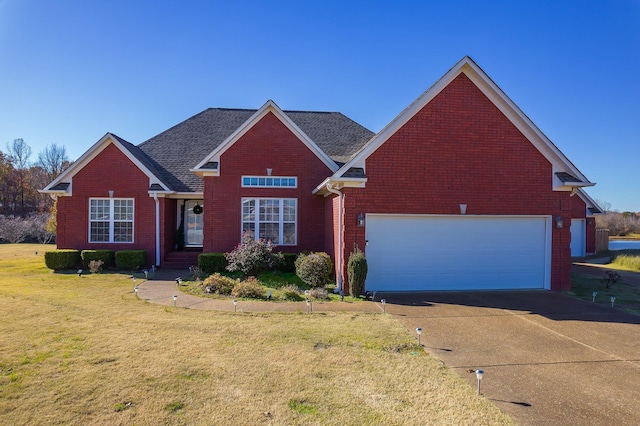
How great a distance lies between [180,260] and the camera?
1606 centimetres

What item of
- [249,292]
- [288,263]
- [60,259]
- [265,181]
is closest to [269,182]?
[265,181]

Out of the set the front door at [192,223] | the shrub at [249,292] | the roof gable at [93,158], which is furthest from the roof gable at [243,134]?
the shrub at [249,292]

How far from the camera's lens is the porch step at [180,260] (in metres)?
15.9

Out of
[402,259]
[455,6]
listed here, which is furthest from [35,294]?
[455,6]

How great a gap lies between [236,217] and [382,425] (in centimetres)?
1188

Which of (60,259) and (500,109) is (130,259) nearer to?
(60,259)

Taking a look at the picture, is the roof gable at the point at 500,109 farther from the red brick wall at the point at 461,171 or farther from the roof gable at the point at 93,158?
the roof gable at the point at 93,158

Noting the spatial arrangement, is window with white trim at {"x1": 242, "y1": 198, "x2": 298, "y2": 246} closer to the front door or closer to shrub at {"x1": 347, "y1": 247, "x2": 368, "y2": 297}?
the front door

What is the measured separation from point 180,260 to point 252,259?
208 inches

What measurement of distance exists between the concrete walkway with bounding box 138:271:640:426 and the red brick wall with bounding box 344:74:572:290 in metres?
2.55

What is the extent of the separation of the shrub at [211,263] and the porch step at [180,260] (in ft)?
7.62

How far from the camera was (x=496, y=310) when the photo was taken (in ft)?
29.7

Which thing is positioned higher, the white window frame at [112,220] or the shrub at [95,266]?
the white window frame at [112,220]

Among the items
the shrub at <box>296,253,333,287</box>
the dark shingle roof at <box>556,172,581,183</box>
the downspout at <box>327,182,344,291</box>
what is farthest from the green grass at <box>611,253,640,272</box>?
the shrub at <box>296,253,333,287</box>
